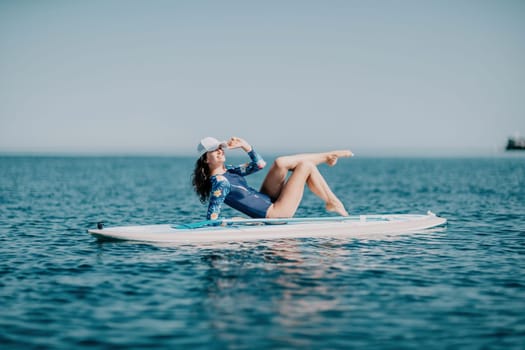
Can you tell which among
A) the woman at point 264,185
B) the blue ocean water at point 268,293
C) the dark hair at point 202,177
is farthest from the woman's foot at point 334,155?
the dark hair at point 202,177

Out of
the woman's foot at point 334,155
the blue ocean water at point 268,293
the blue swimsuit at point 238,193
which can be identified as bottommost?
the blue ocean water at point 268,293

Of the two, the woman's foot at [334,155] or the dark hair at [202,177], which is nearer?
the woman's foot at [334,155]

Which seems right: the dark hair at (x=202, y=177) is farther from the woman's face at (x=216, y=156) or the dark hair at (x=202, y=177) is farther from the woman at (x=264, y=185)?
the woman's face at (x=216, y=156)

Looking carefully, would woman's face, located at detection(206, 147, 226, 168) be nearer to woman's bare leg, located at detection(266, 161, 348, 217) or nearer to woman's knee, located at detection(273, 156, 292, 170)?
woman's knee, located at detection(273, 156, 292, 170)

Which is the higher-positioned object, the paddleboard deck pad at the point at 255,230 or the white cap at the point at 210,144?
the white cap at the point at 210,144

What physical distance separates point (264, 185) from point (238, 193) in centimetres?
94

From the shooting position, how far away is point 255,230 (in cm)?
1455

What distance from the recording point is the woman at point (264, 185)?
13.8 metres

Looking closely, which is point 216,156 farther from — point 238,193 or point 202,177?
point 238,193

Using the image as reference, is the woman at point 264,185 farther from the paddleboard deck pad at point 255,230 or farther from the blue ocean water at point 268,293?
the blue ocean water at point 268,293

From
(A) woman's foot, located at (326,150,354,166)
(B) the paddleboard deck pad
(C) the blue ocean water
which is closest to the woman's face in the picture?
(B) the paddleboard deck pad

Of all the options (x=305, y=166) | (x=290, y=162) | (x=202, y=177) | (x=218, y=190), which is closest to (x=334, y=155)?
Result: (x=305, y=166)

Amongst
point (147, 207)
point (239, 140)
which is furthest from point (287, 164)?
point (147, 207)

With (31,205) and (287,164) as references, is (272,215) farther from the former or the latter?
(31,205)
